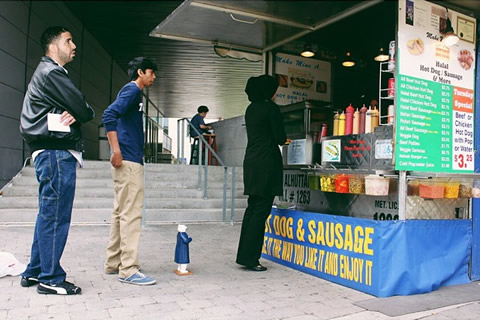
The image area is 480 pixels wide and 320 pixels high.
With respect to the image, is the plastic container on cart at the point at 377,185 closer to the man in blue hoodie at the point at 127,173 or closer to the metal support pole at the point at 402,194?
the metal support pole at the point at 402,194

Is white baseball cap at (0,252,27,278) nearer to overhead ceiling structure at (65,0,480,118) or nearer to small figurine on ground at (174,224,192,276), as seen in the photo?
small figurine on ground at (174,224,192,276)

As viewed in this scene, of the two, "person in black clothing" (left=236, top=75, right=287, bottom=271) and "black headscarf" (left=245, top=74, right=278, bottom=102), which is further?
"black headscarf" (left=245, top=74, right=278, bottom=102)

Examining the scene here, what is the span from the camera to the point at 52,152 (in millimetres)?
3221

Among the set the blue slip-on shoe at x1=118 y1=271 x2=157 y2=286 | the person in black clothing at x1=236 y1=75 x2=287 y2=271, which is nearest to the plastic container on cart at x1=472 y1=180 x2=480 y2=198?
the person in black clothing at x1=236 y1=75 x2=287 y2=271

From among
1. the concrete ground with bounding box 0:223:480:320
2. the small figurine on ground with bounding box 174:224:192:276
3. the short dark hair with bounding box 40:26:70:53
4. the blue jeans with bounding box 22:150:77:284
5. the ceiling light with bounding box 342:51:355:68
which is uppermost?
the ceiling light with bounding box 342:51:355:68

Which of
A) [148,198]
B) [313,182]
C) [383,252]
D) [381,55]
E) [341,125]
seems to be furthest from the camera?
[381,55]

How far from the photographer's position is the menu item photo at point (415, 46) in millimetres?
3746

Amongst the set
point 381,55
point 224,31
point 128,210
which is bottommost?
point 128,210

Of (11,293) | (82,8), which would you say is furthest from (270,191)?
(82,8)

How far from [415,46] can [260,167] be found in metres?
1.79

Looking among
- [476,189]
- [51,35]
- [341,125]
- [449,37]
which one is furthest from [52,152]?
[476,189]

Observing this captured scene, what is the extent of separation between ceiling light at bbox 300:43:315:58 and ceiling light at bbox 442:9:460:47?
7.28ft

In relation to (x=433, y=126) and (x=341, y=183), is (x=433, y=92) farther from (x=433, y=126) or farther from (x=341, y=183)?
(x=341, y=183)

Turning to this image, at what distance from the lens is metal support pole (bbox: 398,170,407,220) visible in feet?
12.0
